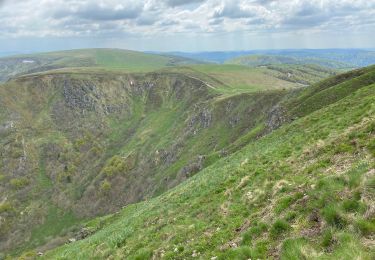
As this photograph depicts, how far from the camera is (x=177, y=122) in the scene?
166625mm

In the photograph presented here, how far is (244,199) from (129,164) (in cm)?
13639

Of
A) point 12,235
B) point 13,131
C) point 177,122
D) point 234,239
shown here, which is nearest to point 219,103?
point 177,122

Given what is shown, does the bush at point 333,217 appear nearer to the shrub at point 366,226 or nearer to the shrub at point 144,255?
the shrub at point 366,226

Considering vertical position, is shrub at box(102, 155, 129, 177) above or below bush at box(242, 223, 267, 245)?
below

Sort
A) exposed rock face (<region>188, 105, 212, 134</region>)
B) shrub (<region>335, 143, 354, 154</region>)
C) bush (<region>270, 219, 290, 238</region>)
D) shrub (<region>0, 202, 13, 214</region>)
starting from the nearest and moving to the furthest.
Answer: bush (<region>270, 219, 290, 238</region>) < shrub (<region>335, 143, 354, 154</region>) < exposed rock face (<region>188, 105, 212, 134</region>) < shrub (<region>0, 202, 13, 214</region>)

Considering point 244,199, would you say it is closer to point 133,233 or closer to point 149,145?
point 133,233

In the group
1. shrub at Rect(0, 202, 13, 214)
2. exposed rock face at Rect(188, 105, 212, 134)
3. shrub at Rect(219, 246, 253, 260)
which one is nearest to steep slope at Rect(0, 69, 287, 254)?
shrub at Rect(0, 202, 13, 214)

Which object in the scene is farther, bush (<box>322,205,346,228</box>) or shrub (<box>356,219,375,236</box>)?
bush (<box>322,205,346,228</box>)

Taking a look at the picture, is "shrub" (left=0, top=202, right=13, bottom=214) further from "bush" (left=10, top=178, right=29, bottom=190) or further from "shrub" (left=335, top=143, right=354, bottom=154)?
"shrub" (left=335, top=143, right=354, bottom=154)

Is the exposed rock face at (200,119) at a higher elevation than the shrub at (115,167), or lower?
higher

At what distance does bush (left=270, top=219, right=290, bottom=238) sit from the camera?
15188 mm

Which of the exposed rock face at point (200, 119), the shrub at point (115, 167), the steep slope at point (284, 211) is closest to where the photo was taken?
the steep slope at point (284, 211)

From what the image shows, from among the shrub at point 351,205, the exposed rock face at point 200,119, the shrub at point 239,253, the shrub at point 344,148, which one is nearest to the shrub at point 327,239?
the shrub at point 351,205

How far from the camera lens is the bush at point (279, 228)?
49.8 feet
